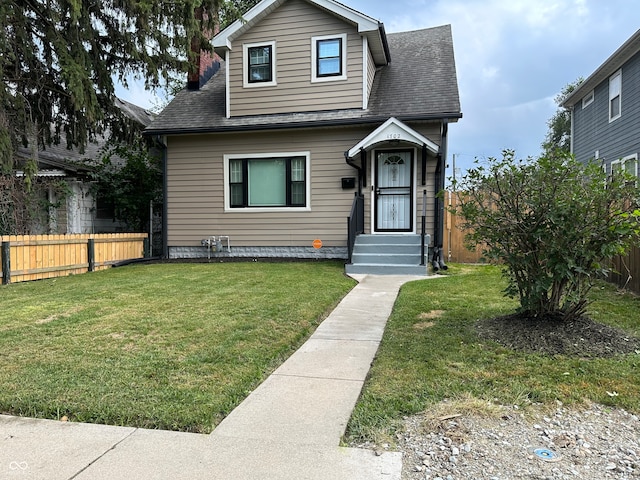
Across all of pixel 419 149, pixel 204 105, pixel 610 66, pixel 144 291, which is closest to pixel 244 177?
pixel 204 105

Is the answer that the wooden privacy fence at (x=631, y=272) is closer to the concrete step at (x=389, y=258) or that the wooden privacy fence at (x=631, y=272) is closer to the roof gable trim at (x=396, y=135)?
the concrete step at (x=389, y=258)

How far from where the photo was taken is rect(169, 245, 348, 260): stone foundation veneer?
35.4 feet

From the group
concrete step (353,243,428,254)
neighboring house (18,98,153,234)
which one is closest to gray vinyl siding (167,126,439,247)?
concrete step (353,243,428,254)

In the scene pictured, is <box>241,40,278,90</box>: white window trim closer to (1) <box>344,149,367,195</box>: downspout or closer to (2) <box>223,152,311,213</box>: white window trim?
(2) <box>223,152,311,213</box>: white window trim

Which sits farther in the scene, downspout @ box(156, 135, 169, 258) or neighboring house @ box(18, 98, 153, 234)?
neighboring house @ box(18, 98, 153, 234)

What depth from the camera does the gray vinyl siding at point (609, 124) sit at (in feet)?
38.9

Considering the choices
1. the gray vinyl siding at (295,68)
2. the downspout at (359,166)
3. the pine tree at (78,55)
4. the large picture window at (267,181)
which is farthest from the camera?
the large picture window at (267,181)

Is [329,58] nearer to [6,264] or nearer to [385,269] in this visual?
[385,269]

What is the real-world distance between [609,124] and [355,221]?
9.51m

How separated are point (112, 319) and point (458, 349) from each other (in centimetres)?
368

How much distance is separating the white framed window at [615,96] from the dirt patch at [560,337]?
1156 cm

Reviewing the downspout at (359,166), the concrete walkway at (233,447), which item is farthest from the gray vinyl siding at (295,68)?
the concrete walkway at (233,447)

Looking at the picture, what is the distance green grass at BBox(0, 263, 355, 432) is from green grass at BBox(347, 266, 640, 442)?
0.87 m

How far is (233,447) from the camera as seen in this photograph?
2260mm
